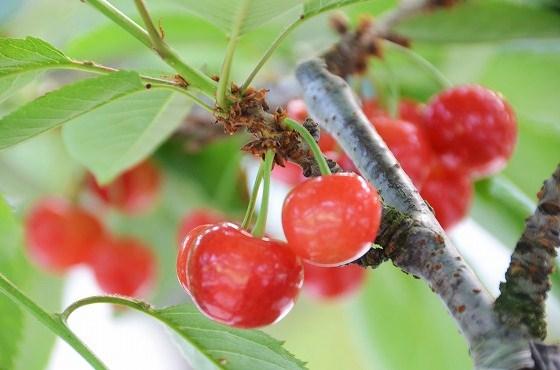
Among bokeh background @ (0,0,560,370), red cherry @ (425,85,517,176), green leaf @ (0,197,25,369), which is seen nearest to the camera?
green leaf @ (0,197,25,369)

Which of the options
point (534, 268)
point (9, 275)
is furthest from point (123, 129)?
point (534, 268)

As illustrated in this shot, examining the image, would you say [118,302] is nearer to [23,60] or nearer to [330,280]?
[23,60]

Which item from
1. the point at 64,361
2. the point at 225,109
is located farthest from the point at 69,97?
the point at 64,361

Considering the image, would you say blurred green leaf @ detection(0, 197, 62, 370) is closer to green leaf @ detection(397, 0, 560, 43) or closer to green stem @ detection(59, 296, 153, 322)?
green stem @ detection(59, 296, 153, 322)

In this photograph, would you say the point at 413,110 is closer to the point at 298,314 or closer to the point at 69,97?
the point at 69,97

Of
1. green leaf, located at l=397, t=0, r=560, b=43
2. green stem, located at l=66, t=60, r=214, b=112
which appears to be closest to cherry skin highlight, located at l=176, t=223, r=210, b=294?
green stem, located at l=66, t=60, r=214, b=112

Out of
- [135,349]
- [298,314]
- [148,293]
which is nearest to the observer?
[148,293]

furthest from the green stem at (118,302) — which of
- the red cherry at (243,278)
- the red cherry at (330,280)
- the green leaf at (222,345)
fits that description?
the red cherry at (330,280)
